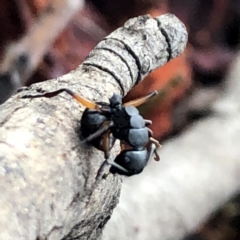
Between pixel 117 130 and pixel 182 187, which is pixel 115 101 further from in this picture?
pixel 182 187

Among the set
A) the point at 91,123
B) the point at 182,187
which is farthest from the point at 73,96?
the point at 182,187

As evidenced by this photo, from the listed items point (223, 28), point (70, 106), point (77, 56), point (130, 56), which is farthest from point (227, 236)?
point (70, 106)

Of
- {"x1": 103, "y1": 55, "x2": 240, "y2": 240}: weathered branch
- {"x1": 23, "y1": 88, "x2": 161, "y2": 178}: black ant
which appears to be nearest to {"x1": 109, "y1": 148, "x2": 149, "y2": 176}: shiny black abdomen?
{"x1": 23, "y1": 88, "x2": 161, "y2": 178}: black ant

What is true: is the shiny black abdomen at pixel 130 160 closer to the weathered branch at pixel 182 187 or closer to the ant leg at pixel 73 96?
the ant leg at pixel 73 96

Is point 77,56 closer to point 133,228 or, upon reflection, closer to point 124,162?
point 133,228

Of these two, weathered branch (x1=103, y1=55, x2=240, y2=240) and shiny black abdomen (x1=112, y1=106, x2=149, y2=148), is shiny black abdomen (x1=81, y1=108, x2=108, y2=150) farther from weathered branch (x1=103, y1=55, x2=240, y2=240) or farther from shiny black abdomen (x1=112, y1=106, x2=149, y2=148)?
weathered branch (x1=103, y1=55, x2=240, y2=240)
